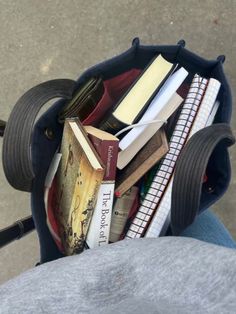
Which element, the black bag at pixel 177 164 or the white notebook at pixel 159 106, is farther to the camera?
the white notebook at pixel 159 106

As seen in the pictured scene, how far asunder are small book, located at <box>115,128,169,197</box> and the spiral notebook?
0.02 m

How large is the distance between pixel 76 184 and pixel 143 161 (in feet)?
0.41

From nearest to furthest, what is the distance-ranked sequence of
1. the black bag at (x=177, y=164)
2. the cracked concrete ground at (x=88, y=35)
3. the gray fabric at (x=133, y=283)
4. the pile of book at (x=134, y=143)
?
the gray fabric at (x=133, y=283), the black bag at (x=177, y=164), the pile of book at (x=134, y=143), the cracked concrete ground at (x=88, y=35)

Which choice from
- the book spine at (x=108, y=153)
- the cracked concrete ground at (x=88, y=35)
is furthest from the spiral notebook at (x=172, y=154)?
the cracked concrete ground at (x=88, y=35)

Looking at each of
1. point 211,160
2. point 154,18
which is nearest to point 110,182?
point 211,160

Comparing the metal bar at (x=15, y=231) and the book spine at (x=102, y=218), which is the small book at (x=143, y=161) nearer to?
the book spine at (x=102, y=218)

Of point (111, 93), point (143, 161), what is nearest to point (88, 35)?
point (111, 93)

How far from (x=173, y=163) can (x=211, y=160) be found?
0.06 meters

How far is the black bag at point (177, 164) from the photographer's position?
0.62 meters

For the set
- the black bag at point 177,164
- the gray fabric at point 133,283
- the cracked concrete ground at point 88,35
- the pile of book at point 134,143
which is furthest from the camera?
the cracked concrete ground at point 88,35

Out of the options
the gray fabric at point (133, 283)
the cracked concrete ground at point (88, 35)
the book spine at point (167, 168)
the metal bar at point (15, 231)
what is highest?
the cracked concrete ground at point (88, 35)

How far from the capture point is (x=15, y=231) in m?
0.83

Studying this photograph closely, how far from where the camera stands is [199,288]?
521 mm

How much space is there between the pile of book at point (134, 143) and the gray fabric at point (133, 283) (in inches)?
5.1
